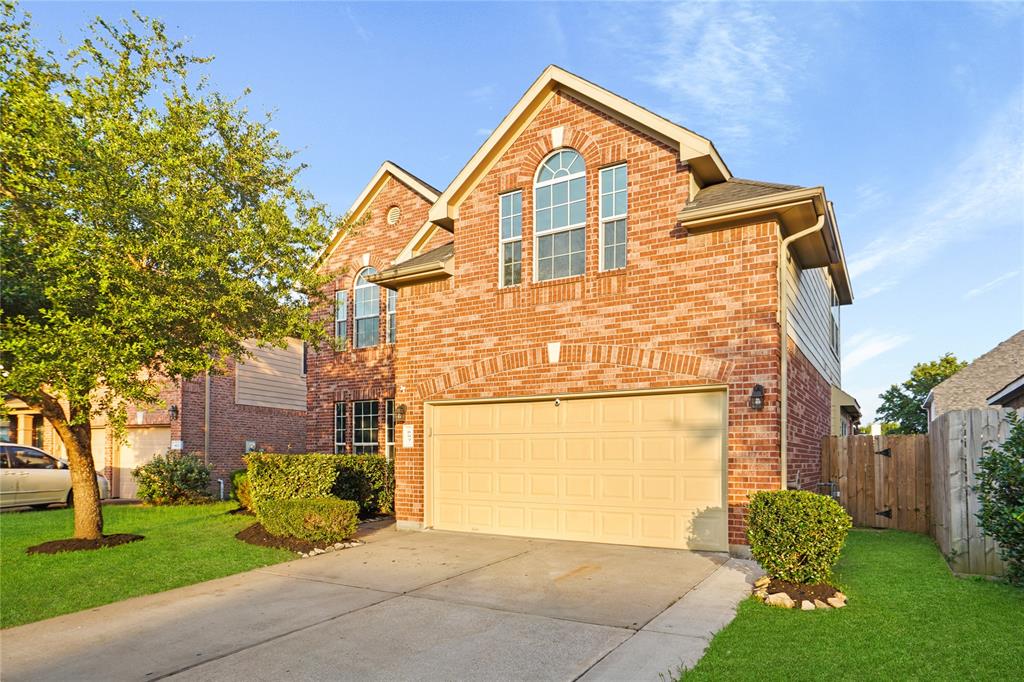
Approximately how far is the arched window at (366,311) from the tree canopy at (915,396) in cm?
3693

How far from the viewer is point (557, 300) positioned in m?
11.3

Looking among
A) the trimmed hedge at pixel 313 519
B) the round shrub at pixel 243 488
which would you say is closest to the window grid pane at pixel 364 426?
the round shrub at pixel 243 488

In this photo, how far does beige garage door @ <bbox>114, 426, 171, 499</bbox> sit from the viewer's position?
21.9m

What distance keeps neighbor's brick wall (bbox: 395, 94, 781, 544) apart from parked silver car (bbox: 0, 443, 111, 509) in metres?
10.6

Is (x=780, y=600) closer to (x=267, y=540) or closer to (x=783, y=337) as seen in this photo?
(x=783, y=337)

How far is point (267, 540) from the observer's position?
11219mm

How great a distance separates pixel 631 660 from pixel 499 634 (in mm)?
1382

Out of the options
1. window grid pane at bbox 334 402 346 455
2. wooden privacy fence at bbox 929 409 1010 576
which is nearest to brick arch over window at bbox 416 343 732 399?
wooden privacy fence at bbox 929 409 1010 576

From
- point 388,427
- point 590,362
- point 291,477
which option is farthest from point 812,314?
point 291,477

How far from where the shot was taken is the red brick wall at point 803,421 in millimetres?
10164

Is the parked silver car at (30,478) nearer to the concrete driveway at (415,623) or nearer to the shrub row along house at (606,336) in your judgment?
the shrub row along house at (606,336)

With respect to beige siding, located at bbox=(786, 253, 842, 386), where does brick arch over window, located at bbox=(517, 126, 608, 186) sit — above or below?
above

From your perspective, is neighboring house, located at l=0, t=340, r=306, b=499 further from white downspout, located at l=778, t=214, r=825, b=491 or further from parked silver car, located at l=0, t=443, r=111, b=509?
white downspout, located at l=778, t=214, r=825, b=491

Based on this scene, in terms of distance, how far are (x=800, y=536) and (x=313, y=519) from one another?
7.39 metres
